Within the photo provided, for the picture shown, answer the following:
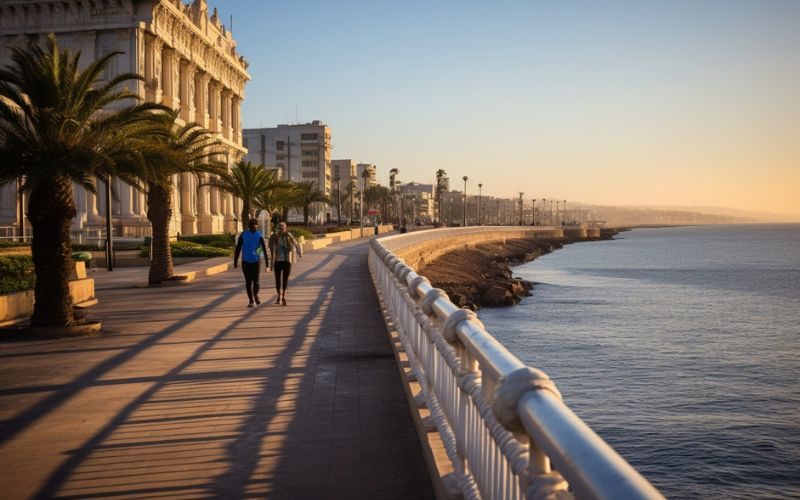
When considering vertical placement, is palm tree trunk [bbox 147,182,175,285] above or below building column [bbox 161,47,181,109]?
below

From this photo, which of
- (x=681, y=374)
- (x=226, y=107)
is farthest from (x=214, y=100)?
(x=681, y=374)

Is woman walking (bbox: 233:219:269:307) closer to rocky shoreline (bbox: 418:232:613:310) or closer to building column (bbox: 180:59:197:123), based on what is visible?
rocky shoreline (bbox: 418:232:613:310)

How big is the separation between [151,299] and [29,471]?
43.9 ft

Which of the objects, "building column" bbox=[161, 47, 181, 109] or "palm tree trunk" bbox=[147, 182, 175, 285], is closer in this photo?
"palm tree trunk" bbox=[147, 182, 175, 285]

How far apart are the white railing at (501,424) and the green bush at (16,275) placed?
11.0 m

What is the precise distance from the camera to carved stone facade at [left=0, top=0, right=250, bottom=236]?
175ft

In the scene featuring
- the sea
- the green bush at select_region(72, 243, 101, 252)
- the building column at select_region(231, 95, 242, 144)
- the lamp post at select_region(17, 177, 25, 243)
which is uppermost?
the building column at select_region(231, 95, 242, 144)

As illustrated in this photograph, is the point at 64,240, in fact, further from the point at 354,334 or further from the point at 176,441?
the point at 176,441

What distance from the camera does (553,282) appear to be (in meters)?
59.3

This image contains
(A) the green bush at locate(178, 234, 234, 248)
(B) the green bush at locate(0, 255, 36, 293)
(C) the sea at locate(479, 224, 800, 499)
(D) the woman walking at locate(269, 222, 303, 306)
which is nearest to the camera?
(C) the sea at locate(479, 224, 800, 499)

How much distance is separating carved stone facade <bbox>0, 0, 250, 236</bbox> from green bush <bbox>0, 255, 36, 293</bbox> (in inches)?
1194

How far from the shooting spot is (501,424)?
268 cm

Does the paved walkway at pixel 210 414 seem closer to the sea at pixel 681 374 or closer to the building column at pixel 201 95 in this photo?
the sea at pixel 681 374

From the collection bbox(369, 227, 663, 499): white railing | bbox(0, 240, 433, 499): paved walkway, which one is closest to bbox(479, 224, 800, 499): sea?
bbox(0, 240, 433, 499): paved walkway
